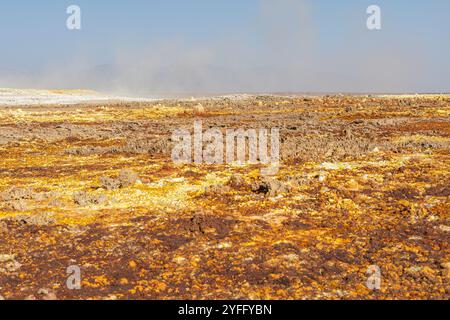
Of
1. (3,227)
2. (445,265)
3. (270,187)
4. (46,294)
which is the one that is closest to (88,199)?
(3,227)

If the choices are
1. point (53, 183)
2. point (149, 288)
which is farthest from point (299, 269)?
point (53, 183)

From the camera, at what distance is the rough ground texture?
6156 mm

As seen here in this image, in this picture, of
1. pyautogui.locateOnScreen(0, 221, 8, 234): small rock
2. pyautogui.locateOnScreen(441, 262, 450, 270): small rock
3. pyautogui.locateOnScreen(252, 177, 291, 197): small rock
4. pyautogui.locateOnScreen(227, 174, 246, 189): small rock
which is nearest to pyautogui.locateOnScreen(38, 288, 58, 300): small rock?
pyautogui.locateOnScreen(0, 221, 8, 234): small rock

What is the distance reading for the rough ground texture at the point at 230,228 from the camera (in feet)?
20.2

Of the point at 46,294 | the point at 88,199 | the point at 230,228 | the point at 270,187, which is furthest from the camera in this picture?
the point at 270,187

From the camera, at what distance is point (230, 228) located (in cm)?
831

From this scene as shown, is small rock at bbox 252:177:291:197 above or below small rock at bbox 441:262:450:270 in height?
above

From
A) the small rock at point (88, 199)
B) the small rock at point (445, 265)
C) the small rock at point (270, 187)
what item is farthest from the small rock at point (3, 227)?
the small rock at point (445, 265)

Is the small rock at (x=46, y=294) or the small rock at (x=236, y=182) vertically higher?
the small rock at (x=236, y=182)

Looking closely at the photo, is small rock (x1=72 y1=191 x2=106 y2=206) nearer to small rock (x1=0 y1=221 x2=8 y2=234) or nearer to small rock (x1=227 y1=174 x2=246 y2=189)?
small rock (x1=0 y1=221 x2=8 y2=234)

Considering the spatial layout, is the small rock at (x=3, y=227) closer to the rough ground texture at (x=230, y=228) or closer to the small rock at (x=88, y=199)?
the rough ground texture at (x=230, y=228)

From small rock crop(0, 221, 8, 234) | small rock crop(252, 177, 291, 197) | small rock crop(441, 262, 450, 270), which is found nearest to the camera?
small rock crop(441, 262, 450, 270)

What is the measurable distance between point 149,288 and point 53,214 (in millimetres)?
4005

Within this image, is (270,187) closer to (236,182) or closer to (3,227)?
(236,182)
